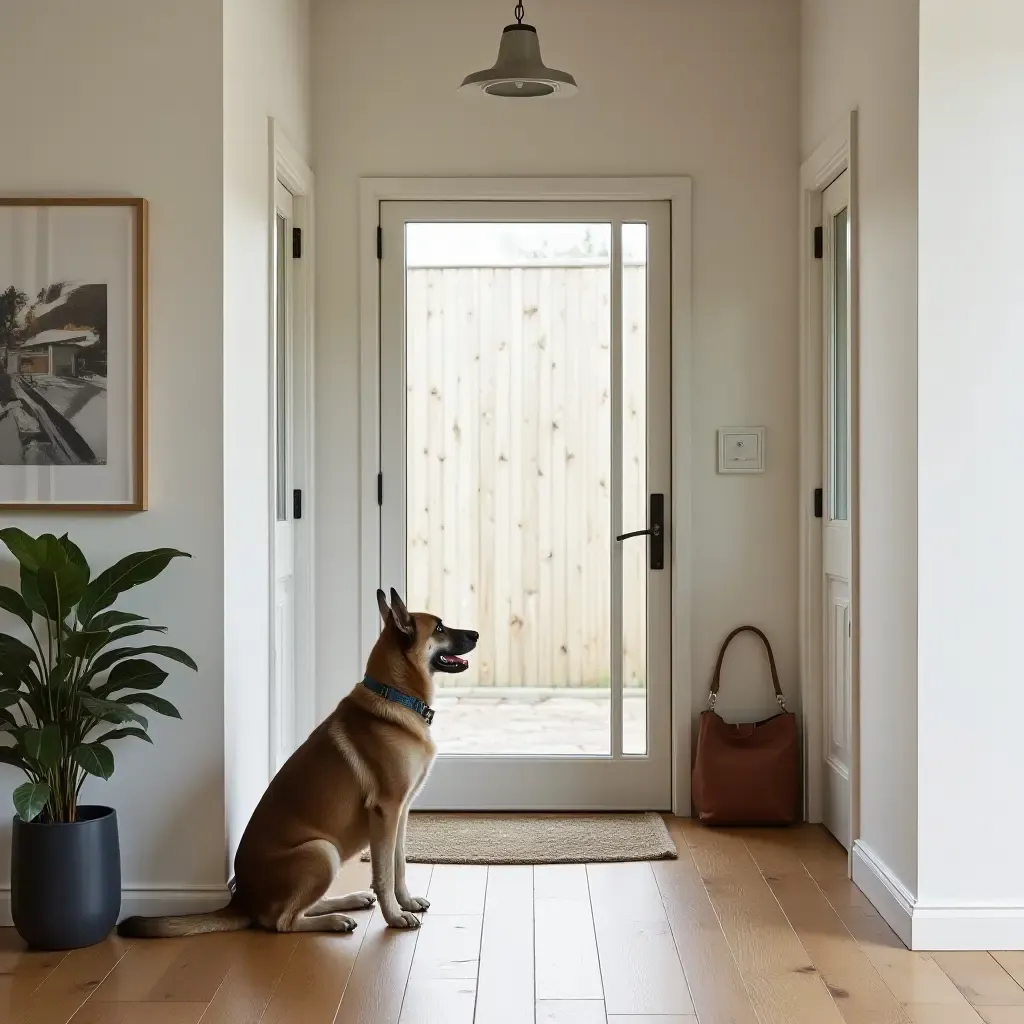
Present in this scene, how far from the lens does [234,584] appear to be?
10.7 feet

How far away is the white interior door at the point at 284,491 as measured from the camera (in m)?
3.87

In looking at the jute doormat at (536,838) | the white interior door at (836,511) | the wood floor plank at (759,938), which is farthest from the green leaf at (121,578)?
the white interior door at (836,511)

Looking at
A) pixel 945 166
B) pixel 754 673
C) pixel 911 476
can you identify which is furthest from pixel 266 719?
pixel 945 166

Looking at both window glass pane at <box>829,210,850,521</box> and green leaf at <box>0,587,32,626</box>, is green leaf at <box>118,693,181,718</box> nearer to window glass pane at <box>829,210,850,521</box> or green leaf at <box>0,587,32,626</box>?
green leaf at <box>0,587,32,626</box>

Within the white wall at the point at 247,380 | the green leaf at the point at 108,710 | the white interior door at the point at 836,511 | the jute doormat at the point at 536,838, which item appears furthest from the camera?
the white interior door at the point at 836,511

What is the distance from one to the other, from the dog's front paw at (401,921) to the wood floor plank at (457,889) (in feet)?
0.37

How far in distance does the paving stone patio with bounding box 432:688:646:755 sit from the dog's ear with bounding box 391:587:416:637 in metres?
1.17

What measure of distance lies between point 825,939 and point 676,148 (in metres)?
2.57

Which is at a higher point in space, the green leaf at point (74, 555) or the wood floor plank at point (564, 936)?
the green leaf at point (74, 555)

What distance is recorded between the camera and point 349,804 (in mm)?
3080

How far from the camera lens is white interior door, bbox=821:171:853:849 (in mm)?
3848

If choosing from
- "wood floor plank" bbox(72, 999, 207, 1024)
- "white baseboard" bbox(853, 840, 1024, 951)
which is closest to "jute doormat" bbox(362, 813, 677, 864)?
"white baseboard" bbox(853, 840, 1024, 951)

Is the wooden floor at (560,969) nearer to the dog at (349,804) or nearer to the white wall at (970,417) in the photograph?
the dog at (349,804)

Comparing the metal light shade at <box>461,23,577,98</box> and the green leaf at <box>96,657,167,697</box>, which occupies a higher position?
the metal light shade at <box>461,23,577,98</box>
